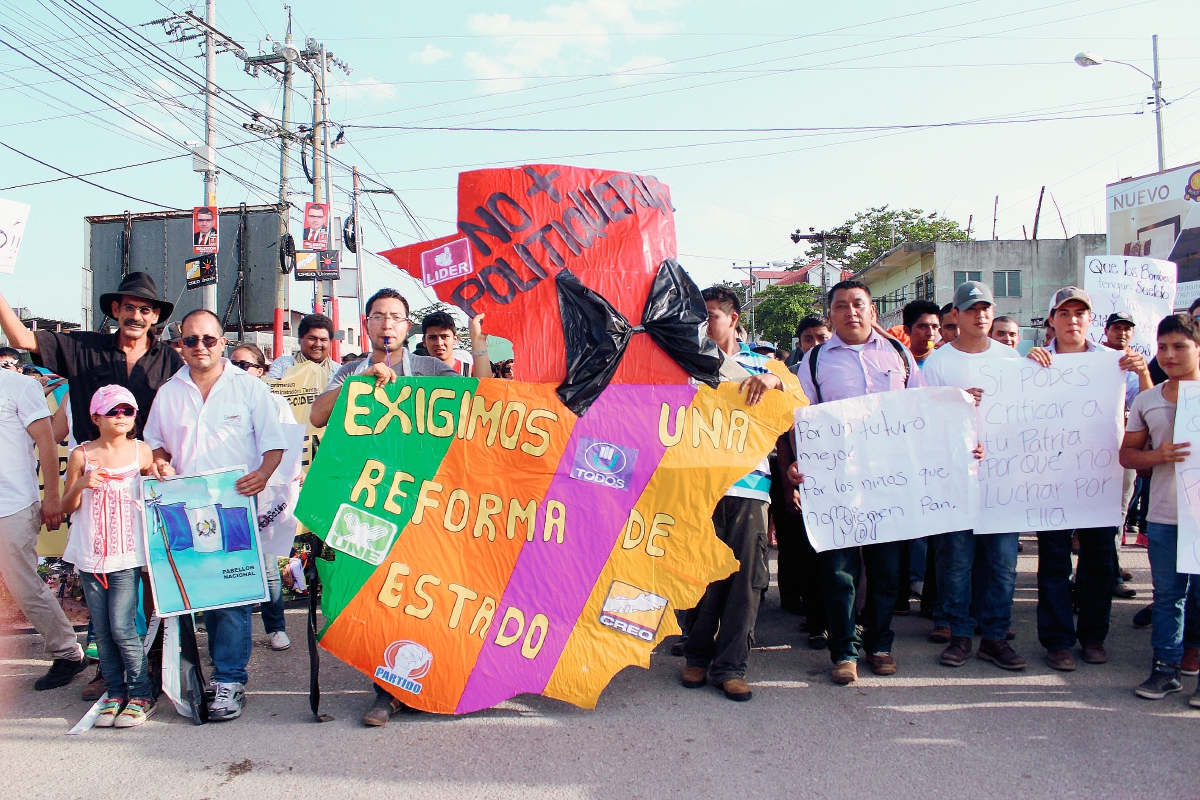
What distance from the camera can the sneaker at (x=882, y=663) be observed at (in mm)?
4191

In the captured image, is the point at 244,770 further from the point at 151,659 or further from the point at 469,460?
the point at 469,460

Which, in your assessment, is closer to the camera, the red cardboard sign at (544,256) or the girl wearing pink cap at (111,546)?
the girl wearing pink cap at (111,546)

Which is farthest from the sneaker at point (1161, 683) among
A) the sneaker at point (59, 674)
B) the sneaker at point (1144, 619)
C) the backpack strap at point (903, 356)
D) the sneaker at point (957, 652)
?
the sneaker at point (59, 674)

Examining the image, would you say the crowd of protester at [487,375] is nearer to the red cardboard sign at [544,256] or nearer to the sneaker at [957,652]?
the sneaker at [957,652]

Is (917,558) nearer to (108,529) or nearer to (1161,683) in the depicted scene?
(1161,683)

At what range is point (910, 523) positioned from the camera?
4.15 metres

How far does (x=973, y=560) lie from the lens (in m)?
4.43

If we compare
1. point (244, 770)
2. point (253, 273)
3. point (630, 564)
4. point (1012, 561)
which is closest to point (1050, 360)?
A: point (1012, 561)

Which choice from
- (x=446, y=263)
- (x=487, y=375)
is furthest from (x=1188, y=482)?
(x=446, y=263)

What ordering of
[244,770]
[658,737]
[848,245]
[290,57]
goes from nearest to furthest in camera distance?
[244,770]
[658,737]
[290,57]
[848,245]

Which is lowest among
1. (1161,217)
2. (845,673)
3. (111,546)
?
(845,673)

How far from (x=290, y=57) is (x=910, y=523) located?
21980mm

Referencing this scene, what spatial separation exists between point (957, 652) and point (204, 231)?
15278 millimetres

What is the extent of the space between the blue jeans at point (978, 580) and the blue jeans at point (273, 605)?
12.9 ft
